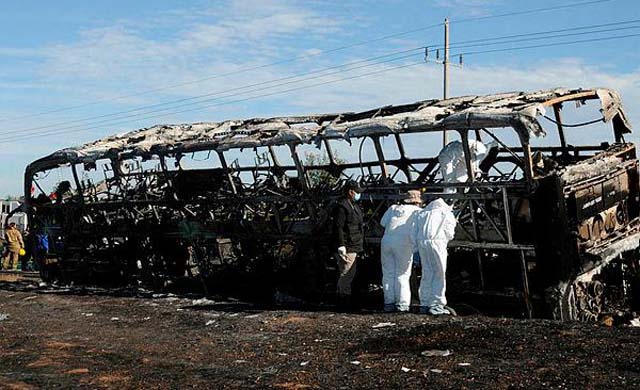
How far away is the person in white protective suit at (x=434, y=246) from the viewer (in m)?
11.5

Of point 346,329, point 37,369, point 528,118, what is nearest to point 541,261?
point 528,118

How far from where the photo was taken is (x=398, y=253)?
39.3 ft

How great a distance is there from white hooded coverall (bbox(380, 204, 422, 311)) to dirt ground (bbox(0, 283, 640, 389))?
0.40 m

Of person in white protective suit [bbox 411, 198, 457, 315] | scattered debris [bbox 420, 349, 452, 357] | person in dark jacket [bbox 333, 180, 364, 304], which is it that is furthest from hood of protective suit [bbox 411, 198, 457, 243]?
scattered debris [bbox 420, 349, 452, 357]

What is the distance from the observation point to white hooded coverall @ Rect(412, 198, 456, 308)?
11.5 m

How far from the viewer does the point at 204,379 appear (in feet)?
27.4

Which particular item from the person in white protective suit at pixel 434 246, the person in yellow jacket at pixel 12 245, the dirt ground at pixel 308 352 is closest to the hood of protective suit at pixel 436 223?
the person in white protective suit at pixel 434 246

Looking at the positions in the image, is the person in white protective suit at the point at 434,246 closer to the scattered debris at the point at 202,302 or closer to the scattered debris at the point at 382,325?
the scattered debris at the point at 382,325

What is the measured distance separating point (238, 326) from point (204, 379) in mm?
3274

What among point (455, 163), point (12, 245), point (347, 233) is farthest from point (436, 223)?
point (12, 245)

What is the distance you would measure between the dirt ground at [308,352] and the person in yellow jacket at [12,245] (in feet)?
44.0

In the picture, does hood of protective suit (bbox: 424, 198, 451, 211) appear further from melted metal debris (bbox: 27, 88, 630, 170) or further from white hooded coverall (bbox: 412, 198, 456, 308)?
melted metal debris (bbox: 27, 88, 630, 170)

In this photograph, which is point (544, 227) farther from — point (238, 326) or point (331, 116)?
point (331, 116)

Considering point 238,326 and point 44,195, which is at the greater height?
point 44,195
